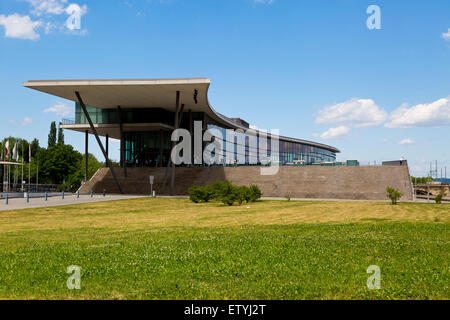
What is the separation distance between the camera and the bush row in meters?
33.3

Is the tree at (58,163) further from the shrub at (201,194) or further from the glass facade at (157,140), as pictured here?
the shrub at (201,194)

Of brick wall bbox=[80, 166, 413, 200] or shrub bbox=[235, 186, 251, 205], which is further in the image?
brick wall bbox=[80, 166, 413, 200]

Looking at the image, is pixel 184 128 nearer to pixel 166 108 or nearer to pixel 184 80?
pixel 166 108

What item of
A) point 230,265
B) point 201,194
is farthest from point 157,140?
point 230,265

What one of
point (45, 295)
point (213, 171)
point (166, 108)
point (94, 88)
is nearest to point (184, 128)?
point (166, 108)

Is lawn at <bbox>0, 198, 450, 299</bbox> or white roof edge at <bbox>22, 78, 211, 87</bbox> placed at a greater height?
white roof edge at <bbox>22, 78, 211, 87</bbox>

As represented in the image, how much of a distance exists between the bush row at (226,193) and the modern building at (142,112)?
554 inches

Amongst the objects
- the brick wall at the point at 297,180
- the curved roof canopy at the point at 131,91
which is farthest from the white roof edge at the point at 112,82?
the brick wall at the point at 297,180

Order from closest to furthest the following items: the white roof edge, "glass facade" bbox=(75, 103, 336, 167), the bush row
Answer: the bush row
the white roof edge
"glass facade" bbox=(75, 103, 336, 167)

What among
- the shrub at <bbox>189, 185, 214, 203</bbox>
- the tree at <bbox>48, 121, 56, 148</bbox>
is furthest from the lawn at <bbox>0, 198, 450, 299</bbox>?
the tree at <bbox>48, 121, 56, 148</bbox>

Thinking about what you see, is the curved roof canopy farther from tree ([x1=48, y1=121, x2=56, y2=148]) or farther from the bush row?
tree ([x1=48, y1=121, x2=56, y2=148])

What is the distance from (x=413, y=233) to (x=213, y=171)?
44.6m

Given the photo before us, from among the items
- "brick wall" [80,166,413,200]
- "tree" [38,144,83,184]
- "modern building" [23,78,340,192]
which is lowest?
"brick wall" [80,166,413,200]
